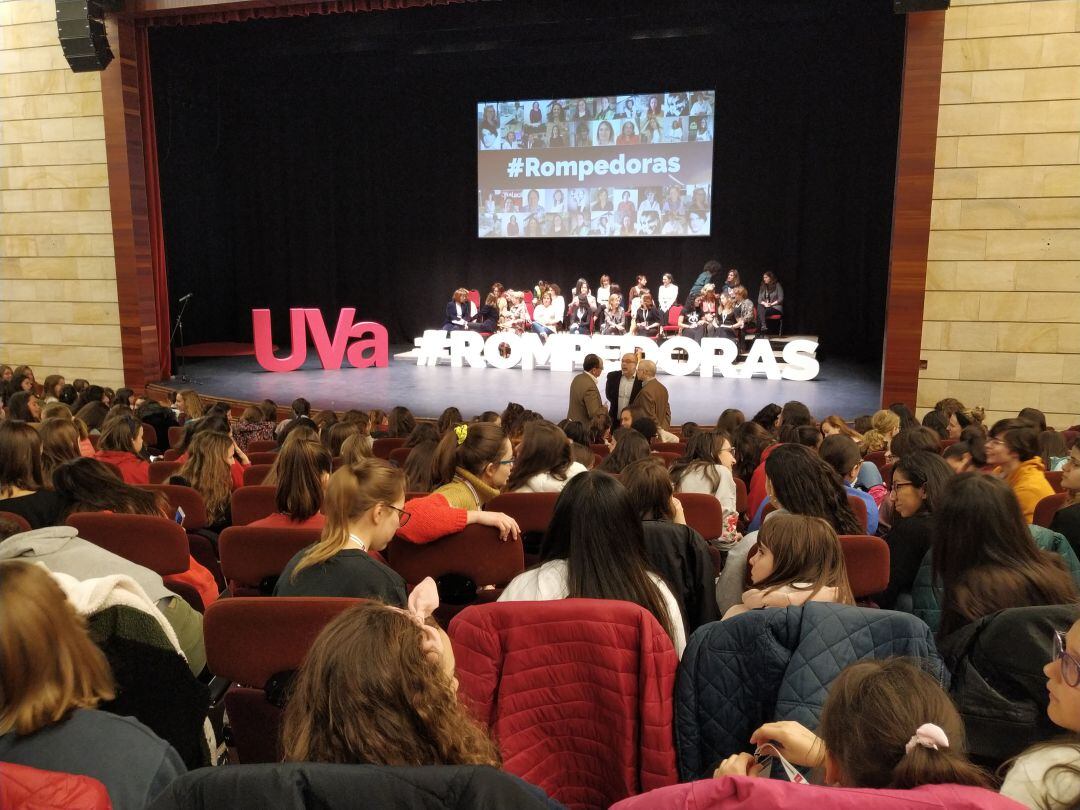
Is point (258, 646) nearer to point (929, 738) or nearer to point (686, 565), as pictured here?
point (686, 565)

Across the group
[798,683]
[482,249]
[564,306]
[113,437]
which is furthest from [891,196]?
[798,683]

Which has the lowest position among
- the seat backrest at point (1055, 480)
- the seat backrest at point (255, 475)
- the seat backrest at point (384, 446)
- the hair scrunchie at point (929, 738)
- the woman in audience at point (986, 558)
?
the seat backrest at point (384, 446)

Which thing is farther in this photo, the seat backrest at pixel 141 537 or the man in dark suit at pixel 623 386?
the man in dark suit at pixel 623 386

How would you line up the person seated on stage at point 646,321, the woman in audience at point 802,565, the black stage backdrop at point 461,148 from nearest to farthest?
the woman in audience at point 802,565
the black stage backdrop at point 461,148
the person seated on stage at point 646,321

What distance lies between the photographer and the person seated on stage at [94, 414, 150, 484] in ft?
14.5

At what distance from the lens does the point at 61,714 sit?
4.22ft

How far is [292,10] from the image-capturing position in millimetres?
9055

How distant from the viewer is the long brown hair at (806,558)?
1994mm

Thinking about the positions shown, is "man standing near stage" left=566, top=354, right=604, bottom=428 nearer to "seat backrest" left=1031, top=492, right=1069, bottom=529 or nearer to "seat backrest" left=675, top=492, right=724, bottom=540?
"seat backrest" left=675, top=492, right=724, bottom=540

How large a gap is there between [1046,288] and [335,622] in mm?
8364

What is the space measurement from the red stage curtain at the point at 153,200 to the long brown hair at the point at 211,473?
24.6 feet

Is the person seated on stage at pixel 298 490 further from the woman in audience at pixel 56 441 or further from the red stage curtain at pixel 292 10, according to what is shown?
the red stage curtain at pixel 292 10

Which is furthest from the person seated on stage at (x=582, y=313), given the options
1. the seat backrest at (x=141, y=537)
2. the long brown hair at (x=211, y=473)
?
the seat backrest at (x=141, y=537)

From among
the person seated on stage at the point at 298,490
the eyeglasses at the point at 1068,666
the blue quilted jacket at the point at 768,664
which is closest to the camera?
the eyeglasses at the point at 1068,666
